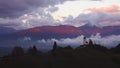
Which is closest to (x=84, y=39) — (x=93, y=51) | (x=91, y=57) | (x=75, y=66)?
(x=93, y=51)

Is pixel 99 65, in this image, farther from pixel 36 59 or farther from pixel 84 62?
pixel 36 59

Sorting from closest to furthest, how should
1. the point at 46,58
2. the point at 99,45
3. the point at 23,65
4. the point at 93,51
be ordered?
1. the point at 23,65
2. the point at 46,58
3. the point at 93,51
4. the point at 99,45

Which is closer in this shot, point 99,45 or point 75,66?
point 75,66

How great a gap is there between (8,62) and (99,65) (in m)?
43.2

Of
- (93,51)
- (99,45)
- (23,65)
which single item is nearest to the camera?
(23,65)

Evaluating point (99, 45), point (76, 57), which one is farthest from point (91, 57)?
point (99, 45)

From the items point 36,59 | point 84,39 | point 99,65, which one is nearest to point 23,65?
point 36,59

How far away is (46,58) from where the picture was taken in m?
137

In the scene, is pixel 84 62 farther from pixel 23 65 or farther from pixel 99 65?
pixel 23 65

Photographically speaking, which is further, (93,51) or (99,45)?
(99,45)

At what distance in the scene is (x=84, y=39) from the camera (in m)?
177

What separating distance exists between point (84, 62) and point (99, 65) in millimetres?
7597

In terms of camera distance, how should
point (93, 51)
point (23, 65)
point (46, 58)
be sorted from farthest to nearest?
1. point (93, 51)
2. point (46, 58)
3. point (23, 65)

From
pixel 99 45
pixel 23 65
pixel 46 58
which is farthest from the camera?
pixel 99 45
